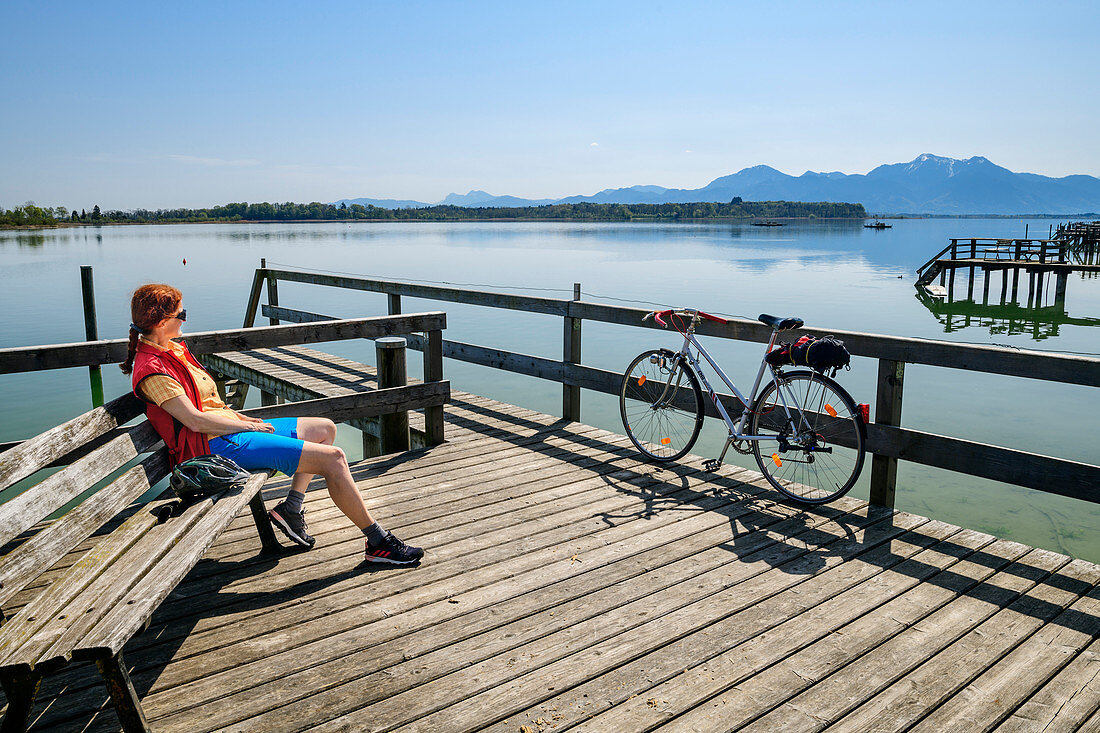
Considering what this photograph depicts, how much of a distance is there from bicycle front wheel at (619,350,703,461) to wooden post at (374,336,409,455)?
5.48 feet

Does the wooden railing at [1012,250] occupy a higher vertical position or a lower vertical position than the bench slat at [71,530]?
higher

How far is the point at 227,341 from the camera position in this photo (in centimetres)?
452

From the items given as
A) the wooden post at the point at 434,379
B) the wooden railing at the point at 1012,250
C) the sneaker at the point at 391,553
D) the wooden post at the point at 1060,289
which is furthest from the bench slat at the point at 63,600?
the wooden railing at the point at 1012,250

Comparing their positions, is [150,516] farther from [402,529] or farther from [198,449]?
[402,529]

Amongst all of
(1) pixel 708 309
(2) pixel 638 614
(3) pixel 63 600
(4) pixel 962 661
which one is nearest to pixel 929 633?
(4) pixel 962 661

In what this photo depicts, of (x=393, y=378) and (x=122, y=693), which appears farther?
(x=393, y=378)

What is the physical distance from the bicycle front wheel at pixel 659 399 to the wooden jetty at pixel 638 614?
435 mm

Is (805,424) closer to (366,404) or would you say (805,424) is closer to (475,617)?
(475,617)

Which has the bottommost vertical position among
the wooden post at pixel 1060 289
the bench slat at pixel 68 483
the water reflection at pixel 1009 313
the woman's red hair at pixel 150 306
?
the water reflection at pixel 1009 313

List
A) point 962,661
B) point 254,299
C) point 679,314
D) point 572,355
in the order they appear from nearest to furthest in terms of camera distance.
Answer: point 962,661 → point 679,314 → point 572,355 → point 254,299

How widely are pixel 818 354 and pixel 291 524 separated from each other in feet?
10.0

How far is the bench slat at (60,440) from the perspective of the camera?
105 inches

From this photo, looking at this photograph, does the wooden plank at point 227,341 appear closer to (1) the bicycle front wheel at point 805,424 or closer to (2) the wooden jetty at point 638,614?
(2) the wooden jetty at point 638,614

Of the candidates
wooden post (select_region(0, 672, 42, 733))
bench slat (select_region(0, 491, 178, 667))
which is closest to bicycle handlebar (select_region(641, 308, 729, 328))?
bench slat (select_region(0, 491, 178, 667))
